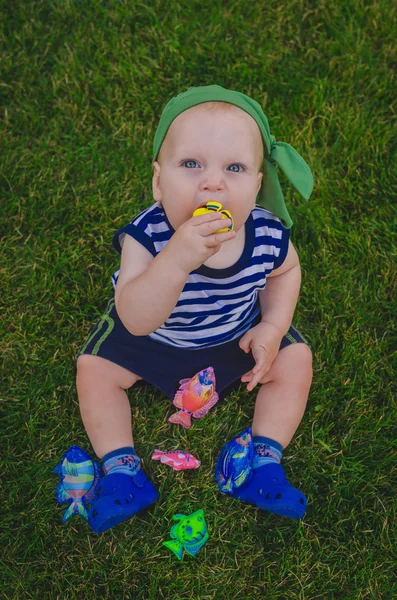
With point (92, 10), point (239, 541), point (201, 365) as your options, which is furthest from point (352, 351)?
point (92, 10)

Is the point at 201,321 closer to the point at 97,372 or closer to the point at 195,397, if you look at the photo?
the point at 195,397

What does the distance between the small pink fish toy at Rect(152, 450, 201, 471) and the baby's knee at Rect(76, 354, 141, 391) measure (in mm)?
261

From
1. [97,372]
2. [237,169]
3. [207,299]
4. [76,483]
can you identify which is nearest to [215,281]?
[207,299]

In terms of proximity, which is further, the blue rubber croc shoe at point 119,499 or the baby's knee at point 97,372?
the baby's knee at point 97,372

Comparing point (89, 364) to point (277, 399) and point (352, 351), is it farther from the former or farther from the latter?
point (352, 351)

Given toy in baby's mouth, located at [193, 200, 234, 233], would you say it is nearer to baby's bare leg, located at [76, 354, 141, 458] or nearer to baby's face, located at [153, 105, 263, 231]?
baby's face, located at [153, 105, 263, 231]

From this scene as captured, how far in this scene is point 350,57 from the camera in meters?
3.06

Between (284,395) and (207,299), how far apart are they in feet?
1.35

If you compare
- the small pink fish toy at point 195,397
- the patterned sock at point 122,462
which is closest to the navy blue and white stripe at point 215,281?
the small pink fish toy at point 195,397

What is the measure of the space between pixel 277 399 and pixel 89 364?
23.7 inches

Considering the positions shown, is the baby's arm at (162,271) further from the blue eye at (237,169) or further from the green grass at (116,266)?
the green grass at (116,266)

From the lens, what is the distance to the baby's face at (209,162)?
70.2 inches

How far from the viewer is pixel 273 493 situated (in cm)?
203

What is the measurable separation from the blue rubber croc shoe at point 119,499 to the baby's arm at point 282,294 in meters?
0.62
